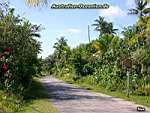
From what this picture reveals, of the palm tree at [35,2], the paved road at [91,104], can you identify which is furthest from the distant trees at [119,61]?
the palm tree at [35,2]

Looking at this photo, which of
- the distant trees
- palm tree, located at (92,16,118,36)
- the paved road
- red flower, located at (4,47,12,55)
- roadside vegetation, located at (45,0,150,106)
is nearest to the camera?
the paved road

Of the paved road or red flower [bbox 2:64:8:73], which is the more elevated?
red flower [bbox 2:64:8:73]

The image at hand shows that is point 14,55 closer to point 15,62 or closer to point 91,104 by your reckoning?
point 15,62

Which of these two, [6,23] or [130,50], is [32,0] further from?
[130,50]

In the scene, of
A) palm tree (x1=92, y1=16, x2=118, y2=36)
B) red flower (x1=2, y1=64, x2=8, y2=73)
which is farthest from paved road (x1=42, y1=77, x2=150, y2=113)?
palm tree (x1=92, y1=16, x2=118, y2=36)

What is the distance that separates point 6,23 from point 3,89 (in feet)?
20.3

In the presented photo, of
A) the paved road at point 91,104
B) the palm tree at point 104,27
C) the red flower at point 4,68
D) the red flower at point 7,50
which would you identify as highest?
the palm tree at point 104,27

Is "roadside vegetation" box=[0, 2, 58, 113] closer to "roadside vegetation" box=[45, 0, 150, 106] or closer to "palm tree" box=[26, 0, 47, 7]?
"roadside vegetation" box=[45, 0, 150, 106]

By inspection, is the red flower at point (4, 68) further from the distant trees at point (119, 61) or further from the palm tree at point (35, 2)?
the palm tree at point (35, 2)

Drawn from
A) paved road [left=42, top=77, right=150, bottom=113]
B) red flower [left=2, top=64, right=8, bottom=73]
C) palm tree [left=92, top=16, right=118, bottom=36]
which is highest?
palm tree [left=92, top=16, right=118, bottom=36]

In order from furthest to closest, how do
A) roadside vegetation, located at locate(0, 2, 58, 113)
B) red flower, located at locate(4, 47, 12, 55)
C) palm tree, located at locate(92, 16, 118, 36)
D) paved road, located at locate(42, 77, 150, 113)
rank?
palm tree, located at locate(92, 16, 118, 36), red flower, located at locate(4, 47, 12, 55), roadside vegetation, located at locate(0, 2, 58, 113), paved road, located at locate(42, 77, 150, 113)

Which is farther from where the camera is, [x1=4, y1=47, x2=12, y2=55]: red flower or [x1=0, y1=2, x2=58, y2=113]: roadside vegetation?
[x1=4, y1=47, x2=12, y2=55]: red flower

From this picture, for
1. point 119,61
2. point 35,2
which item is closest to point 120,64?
point 119,61

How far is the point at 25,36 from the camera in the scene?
25125 mm
